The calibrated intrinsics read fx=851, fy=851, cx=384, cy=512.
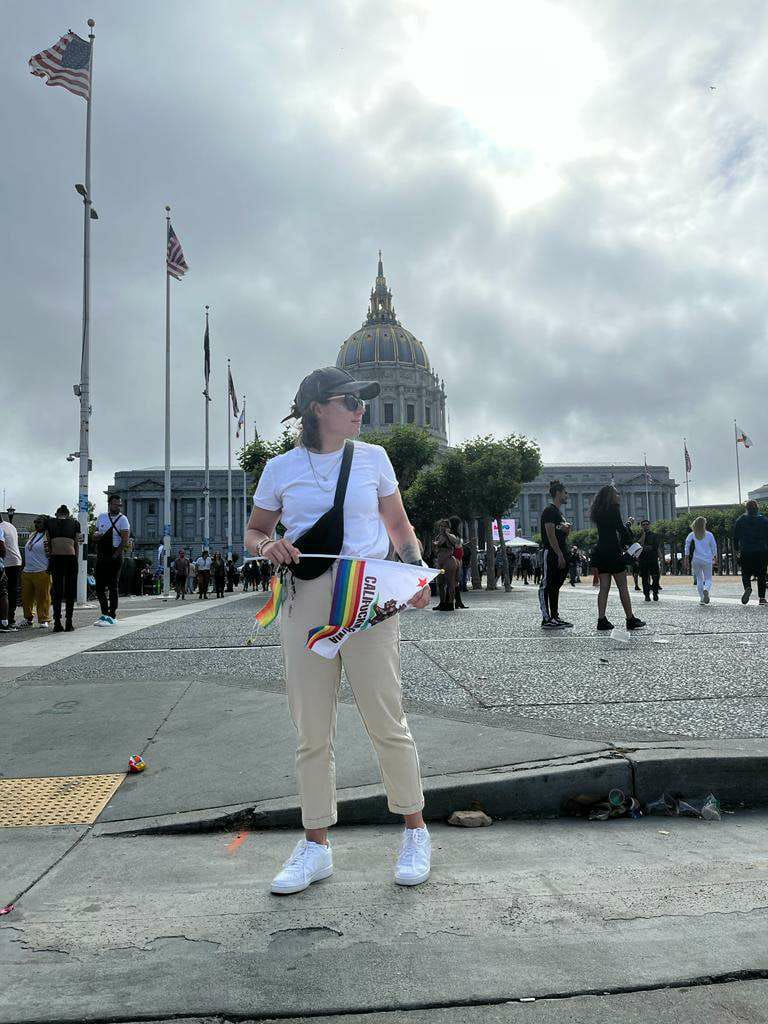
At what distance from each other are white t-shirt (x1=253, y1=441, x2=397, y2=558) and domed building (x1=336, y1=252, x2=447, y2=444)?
120 m

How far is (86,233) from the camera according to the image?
65.1 feet

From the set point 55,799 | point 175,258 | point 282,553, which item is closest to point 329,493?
point 282,553

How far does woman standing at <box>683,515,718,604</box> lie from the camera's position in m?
14.6

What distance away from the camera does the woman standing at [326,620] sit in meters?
2.73

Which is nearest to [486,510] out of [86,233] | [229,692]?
[86,233]

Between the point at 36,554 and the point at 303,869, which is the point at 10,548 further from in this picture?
the point at 303,869

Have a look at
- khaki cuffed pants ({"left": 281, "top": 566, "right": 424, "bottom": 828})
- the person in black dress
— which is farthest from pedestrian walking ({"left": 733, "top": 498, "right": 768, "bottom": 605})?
khaki cuffed pants ({"left": 281, "top": 566, "right": 424, "bottom": 828})

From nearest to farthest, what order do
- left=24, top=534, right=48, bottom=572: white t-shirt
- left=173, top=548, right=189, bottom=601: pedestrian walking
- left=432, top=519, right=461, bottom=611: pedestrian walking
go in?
1. left=24, top=534, right=48, bottom=572: white t-shirt
2. left=432, top=519, right=461, bottom=611: pedestrian walking
3. left=173, top=548, right=189, bottom=601: pedestrian walking

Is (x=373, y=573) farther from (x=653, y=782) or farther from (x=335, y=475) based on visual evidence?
(x=653, y=782)

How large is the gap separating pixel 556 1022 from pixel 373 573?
1328 mm

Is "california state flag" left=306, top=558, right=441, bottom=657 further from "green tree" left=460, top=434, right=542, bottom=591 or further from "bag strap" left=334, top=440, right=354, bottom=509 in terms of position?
"green tree" left=460, top=434, right=542, bottom=591

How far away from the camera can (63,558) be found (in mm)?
10984

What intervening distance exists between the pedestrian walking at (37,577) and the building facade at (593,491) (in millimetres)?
120091

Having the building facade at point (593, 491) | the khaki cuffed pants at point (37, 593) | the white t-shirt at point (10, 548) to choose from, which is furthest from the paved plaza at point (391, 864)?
the building facade at point (593, 491)
